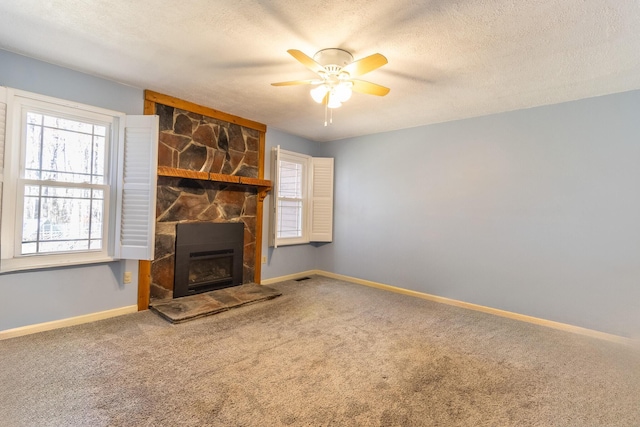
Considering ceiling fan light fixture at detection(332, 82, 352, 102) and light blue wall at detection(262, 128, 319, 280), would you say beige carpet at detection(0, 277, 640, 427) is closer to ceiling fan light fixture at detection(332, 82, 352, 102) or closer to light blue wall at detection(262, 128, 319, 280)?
light blue wall at detection(262, 128, 319, 280)

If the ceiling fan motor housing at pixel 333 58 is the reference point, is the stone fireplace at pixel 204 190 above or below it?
below

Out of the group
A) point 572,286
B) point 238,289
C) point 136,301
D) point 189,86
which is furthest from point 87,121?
point 572,286

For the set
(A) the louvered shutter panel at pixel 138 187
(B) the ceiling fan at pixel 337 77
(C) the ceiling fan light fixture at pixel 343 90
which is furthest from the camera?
(A) the louvered shutter panel at pixel 138 187

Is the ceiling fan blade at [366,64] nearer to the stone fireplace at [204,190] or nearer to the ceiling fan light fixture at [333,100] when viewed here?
the ceiling fan light fixture at [333,100]

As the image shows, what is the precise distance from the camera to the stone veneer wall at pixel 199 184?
3.61 metres

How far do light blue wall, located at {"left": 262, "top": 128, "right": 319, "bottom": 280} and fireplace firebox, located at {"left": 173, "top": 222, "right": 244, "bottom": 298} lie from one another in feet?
1.71

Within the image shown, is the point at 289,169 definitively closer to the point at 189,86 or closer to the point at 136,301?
the point at 189,86

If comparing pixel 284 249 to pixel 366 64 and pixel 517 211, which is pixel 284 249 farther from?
pixel 366 64

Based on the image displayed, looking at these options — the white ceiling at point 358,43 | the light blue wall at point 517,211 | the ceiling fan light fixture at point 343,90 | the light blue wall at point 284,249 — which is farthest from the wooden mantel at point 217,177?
the ceiling fan light fixture at point 343,90

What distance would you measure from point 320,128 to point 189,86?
2.06 metres

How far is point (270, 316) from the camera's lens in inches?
134

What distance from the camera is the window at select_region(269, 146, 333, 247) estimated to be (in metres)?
5.04

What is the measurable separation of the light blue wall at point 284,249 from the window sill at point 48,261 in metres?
2.14

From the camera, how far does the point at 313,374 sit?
224 cm
